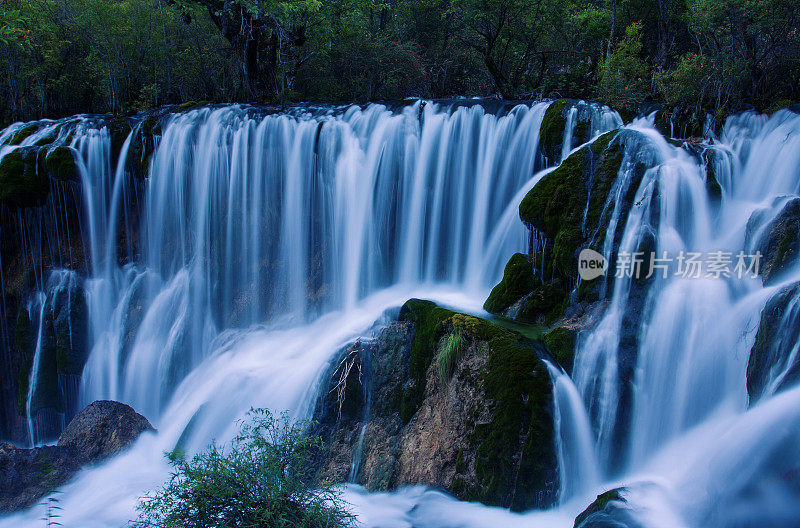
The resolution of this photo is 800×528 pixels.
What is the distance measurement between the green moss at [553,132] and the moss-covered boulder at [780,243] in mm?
3604

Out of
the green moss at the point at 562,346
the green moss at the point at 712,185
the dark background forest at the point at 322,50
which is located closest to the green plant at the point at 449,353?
the green moss at the point at 562,346

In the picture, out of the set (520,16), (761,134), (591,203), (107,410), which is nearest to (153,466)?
(107,410)

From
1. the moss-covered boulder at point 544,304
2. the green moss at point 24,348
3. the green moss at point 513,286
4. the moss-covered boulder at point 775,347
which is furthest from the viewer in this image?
the green moss at point 24,348

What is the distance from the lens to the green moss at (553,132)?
9250 millimetres

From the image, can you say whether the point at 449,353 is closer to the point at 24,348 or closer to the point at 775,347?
the point at 775,347

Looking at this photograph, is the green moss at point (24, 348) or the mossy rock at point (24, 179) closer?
the mossy rock at point (24, 179)

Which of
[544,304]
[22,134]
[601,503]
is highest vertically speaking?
[22,134]

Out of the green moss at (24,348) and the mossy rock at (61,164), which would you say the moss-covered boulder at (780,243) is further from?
the green moss at (24,348)

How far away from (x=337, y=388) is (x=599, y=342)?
10.8 feet

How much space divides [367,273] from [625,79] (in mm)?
7753

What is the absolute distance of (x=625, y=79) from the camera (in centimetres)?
1258

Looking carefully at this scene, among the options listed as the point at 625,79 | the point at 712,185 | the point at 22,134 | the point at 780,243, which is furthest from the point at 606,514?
the point at 22,134

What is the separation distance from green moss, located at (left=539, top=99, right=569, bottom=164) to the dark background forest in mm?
3976

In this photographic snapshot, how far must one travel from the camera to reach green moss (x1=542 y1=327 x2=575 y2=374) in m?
6.18
